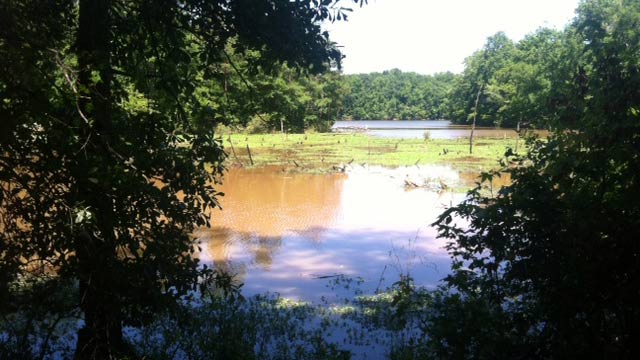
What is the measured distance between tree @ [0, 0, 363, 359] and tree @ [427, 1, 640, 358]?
2115 millimetres

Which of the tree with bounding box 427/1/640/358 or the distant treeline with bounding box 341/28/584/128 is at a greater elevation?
the distant treeline with bounding box 341/28/584/128

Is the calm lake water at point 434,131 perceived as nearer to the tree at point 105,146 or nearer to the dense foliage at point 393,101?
the tree at point 105,146

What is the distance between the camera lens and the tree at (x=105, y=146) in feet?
11.1

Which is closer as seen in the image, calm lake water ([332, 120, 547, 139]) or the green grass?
the green grass

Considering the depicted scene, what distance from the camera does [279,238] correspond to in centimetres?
1266

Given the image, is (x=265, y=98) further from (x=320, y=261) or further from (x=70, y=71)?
(x=320, y=261)

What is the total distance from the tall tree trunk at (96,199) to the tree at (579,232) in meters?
2.66

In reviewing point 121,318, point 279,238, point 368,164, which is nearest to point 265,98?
point 121,318

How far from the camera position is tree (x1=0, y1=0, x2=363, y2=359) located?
133 inches

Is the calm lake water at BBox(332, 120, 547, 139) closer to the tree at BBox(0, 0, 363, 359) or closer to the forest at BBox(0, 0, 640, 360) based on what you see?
the forest at BBox(0, 0, 640, 360)

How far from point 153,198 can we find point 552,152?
10.7 feet

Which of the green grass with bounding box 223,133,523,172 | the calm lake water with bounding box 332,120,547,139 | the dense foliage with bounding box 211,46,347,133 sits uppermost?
the dense foliage with bounding box 211,46,347,133

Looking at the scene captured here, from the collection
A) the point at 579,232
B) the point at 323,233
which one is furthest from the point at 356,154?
the point at 579,232

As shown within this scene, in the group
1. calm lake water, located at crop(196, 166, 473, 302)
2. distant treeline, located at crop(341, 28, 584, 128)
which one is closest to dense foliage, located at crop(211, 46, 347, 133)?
distant treeline, located at crop(341, 28, 584, 128)
